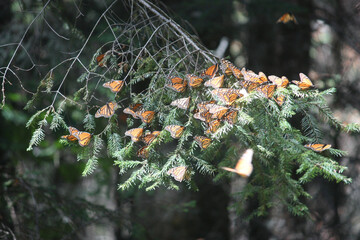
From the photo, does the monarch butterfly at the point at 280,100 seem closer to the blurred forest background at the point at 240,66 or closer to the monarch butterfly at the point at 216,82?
the monarch butterfly at the point at 216,82

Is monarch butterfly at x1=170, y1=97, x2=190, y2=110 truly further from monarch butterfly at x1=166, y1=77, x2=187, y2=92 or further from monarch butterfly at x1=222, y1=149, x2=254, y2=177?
monarch butterfly at x1=222, y1=149, x2=254, y2=177

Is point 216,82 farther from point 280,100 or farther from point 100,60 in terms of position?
point 100,60

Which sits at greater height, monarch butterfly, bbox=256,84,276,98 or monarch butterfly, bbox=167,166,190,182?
monarch butterfly, bbox=256,84,276,98

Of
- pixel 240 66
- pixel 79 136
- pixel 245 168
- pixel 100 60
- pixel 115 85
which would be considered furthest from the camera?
pixel 240 66

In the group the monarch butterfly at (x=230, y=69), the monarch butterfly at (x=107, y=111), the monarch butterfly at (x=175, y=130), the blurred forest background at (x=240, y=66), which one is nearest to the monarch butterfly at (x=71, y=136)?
the monarch butterfly at (x=107, y=111)

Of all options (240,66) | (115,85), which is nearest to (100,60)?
(115,85)

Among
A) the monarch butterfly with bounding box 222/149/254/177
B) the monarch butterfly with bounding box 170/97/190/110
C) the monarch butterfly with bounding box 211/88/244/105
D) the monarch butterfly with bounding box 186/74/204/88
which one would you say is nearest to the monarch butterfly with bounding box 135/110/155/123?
the monarch butterfly with bounding box 170/97/190/110
